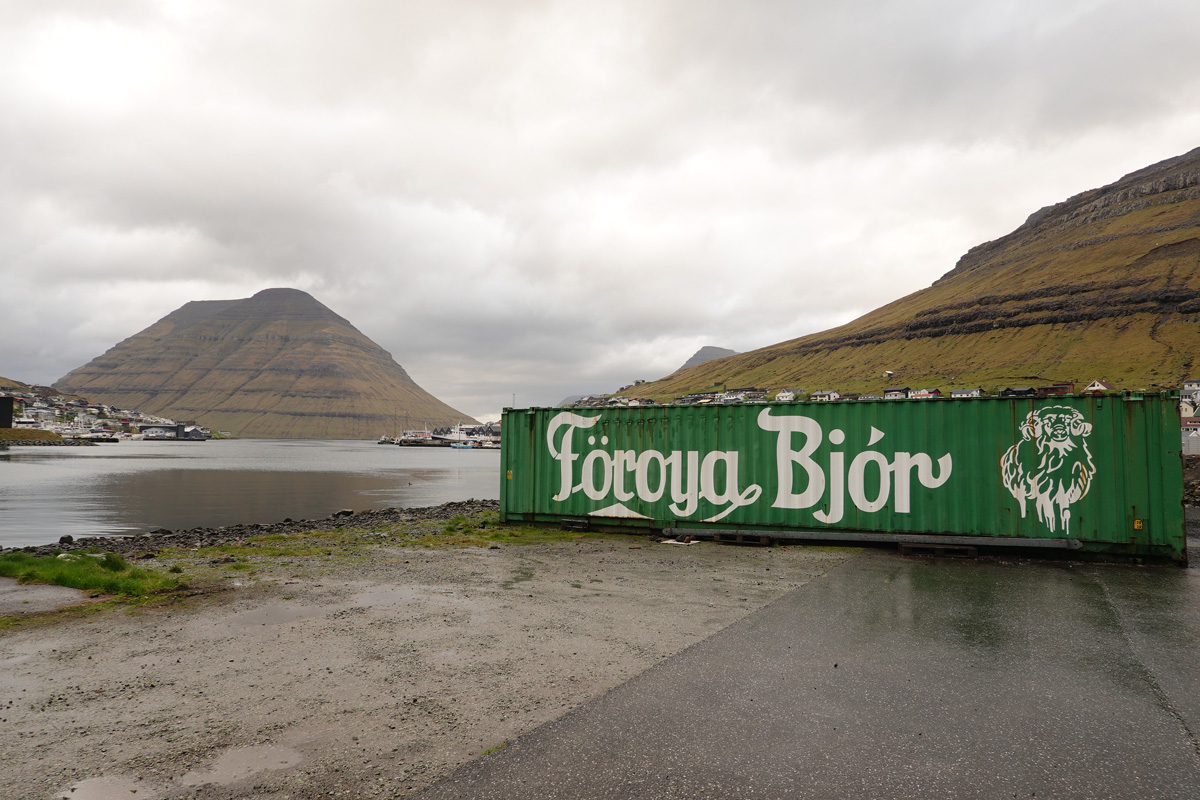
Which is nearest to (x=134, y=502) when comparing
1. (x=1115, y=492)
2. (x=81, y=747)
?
(x=81, y=747)

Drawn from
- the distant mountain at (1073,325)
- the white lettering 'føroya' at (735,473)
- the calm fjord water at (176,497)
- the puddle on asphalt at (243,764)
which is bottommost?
the calm fjord water at (176,497)

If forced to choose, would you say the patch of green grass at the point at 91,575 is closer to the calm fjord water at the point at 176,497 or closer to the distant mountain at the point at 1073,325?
the calm fjord water at the point at 176,497

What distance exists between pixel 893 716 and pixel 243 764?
5.24m

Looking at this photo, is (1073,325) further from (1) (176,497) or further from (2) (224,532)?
(2) (224,532)

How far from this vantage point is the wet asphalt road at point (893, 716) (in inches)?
166

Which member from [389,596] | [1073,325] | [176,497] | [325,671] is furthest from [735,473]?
[1073,325]

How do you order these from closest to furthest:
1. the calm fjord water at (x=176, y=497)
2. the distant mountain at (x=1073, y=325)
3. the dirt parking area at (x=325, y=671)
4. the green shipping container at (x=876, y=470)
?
the dirt parking area at (x=325, y=671) → the green shipping container at (x=876, y=470) → the calm fjord water at (x=176, y=497) → the distant mountain at (x=1073, y=325)

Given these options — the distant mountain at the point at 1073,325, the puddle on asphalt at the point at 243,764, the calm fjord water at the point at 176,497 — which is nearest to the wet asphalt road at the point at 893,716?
the puddle on asphalt at the point at 243,764

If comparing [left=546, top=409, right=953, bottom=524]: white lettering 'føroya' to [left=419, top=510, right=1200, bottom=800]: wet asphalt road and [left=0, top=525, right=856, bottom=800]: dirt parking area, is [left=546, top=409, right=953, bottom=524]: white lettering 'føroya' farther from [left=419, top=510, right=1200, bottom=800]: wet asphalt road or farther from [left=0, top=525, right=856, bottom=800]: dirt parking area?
[left=419, top=510, right=1200, bottom=800]: wet asphalt road

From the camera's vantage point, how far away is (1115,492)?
12.6m

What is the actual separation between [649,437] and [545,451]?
3.19 metres

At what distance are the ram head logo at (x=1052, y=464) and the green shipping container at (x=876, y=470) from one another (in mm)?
23

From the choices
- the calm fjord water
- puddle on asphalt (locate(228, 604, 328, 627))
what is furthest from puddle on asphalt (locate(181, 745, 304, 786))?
the calm fjord water

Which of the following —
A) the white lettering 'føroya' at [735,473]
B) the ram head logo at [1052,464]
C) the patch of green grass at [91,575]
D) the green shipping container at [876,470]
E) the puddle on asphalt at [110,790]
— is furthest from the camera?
the white lettering 'føroya' at [735,473]
